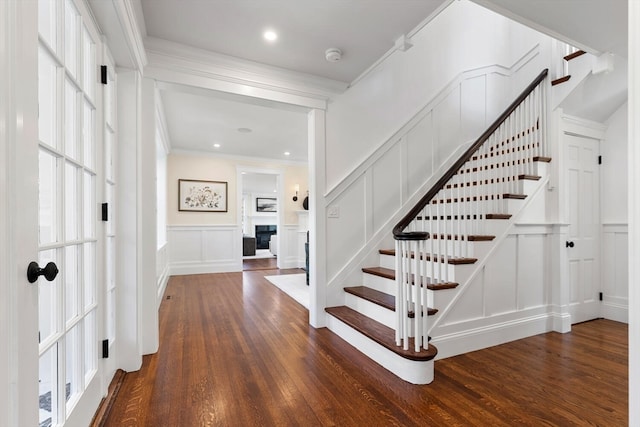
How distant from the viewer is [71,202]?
4.42 ft

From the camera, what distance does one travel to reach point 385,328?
7.86ft

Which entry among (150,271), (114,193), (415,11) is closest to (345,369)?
(150,271)

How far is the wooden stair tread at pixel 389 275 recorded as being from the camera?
2.27 meters

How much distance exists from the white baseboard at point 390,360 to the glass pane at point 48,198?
6.68ft

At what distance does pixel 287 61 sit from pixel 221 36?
1.96ft

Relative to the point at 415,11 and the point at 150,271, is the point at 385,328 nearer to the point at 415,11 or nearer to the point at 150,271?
the point at 150,271

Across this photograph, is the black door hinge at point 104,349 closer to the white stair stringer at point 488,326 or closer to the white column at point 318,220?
the white column at point 318,220

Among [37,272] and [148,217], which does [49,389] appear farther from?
[148,217]

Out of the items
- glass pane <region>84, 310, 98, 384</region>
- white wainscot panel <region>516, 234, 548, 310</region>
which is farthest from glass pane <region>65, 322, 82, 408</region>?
white wainscot panel <region>516, 234, 548, 310</region>

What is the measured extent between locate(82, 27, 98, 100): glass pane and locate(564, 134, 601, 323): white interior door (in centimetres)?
403

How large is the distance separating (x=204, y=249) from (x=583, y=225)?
5.94 meters

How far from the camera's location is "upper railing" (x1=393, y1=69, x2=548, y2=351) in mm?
2102

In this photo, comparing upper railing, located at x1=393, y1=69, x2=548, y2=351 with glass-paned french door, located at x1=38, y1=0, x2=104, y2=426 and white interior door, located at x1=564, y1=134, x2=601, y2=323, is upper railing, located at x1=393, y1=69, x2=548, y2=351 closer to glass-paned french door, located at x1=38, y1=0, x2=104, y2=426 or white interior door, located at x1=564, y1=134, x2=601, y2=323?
white interior door, located at x1=564, y1=134, x2=601, y2=323

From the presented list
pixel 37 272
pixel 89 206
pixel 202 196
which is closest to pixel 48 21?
pixel 89 206
